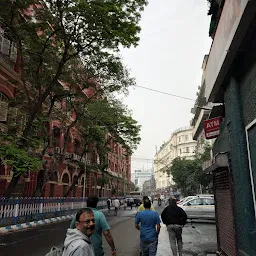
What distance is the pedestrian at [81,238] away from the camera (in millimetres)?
2178

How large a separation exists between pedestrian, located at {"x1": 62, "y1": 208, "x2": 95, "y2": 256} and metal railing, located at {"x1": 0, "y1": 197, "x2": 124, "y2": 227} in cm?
1258

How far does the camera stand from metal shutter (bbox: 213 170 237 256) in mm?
6066

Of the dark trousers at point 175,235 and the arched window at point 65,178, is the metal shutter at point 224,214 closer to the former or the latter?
the dark trousers at point 175,235

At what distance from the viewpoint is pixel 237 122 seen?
18.4 ft

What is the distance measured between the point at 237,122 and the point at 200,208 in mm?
12226

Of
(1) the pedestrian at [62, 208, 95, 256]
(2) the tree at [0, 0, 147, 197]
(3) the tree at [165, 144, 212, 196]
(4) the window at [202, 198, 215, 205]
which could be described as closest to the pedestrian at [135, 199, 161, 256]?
(1) the pedestrian at [62, 208, 95, 256]

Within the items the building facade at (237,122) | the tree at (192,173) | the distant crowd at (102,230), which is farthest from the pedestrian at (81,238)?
the tree at (192,173)

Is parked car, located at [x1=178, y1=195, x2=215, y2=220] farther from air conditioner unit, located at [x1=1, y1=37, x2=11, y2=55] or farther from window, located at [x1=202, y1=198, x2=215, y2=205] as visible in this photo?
air conditioner unit, located at [x1=1, y1=37, x2=11, y2=55]

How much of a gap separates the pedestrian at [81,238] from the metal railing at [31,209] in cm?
1258

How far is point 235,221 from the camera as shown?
579 cm

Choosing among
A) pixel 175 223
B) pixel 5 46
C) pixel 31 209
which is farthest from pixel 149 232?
pixel 5 46

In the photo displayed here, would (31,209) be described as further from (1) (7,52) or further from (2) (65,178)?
(2) (65,178)

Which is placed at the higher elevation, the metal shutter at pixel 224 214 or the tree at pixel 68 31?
the tree at pixel 68 31

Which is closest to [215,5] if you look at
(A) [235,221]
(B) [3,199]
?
(A) [235,221]
